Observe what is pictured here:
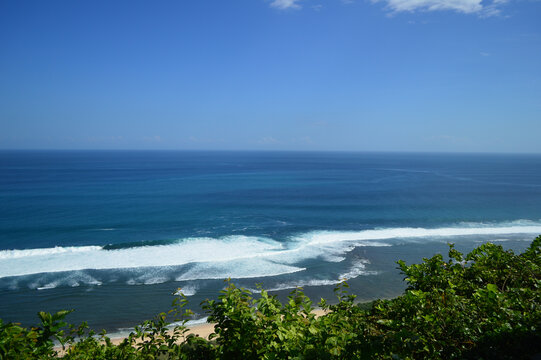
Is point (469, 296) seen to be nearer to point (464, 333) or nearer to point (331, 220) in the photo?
point (464, 333)

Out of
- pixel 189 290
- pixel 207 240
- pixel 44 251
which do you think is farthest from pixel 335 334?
pixel 44 251

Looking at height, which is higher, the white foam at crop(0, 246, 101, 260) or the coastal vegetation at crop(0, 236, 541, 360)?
the coastal vegetation at crop(0, 236, 541, 360)

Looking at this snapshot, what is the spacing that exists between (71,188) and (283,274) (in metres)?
53.6

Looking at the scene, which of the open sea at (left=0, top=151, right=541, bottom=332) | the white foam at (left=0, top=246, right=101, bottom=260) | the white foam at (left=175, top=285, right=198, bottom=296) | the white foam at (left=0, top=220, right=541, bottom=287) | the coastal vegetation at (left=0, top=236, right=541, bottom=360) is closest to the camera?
the coastal vegetation at (left=0, top=236, right=541, bottom=360)

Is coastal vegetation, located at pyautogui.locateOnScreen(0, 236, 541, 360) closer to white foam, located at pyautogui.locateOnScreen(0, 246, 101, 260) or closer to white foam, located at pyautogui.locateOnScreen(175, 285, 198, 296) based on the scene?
white foam, located at pyautogui.locateOnScreen(175, 285, 198, 296)

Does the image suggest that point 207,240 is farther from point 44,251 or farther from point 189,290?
point 44,251

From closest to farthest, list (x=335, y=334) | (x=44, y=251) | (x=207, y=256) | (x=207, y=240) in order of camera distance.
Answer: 1. (x=335, y=334)
2. (x=207, y=256)
3. (x=44, y=251)
4. (x=207, y=240)

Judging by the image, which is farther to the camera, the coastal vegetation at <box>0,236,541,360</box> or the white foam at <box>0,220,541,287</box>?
the white foam at <box>0,220,541,287</box>

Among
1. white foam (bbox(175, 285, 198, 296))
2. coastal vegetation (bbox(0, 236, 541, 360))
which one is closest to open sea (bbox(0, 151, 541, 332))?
white foam (bbox(175, 285, 198, 296))

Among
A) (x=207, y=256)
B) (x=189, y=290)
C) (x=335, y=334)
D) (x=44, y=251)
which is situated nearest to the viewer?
(x=335, y=334)

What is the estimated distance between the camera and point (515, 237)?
110 ft

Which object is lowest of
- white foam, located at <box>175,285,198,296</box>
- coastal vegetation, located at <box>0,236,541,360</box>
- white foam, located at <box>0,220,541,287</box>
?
white foam, located at <box>175,285,198,296</box>

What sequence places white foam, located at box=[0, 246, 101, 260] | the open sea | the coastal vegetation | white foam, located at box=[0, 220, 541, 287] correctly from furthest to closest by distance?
white foam, located at box=[0, 246, 101, 260] → white foam, located at box=[0, 220, 541, 287] → the open sea → the coastal vegetation

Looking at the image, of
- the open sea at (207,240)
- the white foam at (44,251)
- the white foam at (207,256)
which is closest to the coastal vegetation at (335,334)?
the open sea at (207,240)
